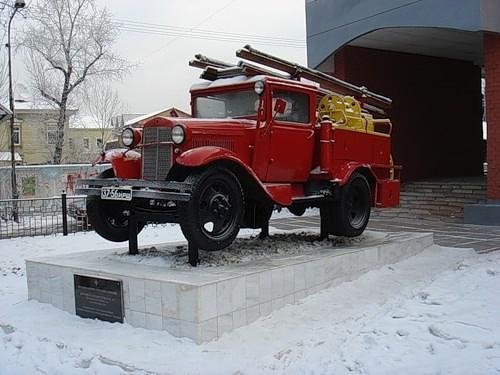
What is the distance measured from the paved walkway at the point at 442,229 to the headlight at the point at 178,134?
539cm

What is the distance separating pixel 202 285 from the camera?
15.8 feet

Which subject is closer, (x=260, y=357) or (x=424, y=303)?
(x=260, y=357)

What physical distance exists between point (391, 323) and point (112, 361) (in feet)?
7.55

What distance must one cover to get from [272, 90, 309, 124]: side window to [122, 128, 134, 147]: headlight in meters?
1.67

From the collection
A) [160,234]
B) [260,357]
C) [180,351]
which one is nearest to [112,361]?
[180,351]

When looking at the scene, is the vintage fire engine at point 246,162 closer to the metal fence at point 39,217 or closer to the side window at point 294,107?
the side window at point 294,107

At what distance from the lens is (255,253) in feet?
21.4

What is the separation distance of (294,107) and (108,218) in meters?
2.61

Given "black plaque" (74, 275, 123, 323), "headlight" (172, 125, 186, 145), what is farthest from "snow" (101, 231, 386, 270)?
"headlight" (172, 125, 186, 145)

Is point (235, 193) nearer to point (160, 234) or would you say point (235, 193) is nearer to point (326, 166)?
point (326, 166)

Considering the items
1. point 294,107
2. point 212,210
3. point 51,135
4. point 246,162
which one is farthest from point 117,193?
point 51,135

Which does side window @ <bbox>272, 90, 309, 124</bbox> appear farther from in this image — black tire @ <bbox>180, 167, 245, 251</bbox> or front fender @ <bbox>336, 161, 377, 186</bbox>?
black tire @ <bbox>180, 167, 245, 251</bbox>

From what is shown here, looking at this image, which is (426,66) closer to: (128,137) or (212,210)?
(128,137)

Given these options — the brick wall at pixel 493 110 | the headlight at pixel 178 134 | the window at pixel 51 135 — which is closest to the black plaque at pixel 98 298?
the headlight at pixel 178 134
